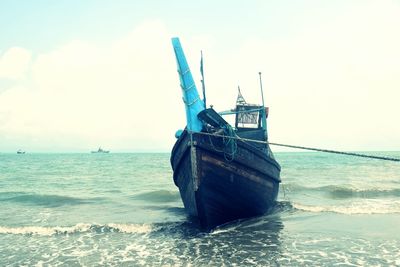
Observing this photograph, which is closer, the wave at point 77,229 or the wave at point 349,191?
the wave at point 77,229

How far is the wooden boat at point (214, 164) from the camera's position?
1173cm

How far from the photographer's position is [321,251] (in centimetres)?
1012

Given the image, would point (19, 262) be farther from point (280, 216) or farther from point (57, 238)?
point (280, 216)

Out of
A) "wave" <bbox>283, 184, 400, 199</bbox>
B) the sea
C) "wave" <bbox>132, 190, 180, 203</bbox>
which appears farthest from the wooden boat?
"wave" <bbox>283, 184, 400, 199</bbox>

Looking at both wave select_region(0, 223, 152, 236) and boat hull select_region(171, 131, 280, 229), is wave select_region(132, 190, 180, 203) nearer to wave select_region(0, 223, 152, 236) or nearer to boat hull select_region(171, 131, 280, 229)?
wave select_region(0, 223, 152, 236)

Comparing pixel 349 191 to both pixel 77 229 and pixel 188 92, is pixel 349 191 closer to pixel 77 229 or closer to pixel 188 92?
pixel 188 92

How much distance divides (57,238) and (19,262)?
2780 mm

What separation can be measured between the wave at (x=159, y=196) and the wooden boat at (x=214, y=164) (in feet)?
32.0

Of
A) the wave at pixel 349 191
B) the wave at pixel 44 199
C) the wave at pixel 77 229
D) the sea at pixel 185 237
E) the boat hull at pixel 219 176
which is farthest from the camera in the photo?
the wave at pixel 349 191

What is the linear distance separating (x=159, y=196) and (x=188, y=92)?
537 inches

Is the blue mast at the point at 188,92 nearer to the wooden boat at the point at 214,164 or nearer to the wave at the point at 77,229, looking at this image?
the wooden boat at the point at 214,164

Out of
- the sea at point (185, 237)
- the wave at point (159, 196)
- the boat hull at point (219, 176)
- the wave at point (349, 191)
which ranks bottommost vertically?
the wave at point (349, 191)

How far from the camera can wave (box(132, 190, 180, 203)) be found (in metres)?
23.4

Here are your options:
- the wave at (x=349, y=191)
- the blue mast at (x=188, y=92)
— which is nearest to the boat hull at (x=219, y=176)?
the blue mast at (x=188, y=92)
